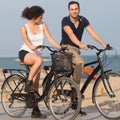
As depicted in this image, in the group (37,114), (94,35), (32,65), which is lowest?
(37,114)

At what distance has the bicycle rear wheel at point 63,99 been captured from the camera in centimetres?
800

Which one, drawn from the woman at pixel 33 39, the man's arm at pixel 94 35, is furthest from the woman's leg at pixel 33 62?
the man's arm at pixel 94 35

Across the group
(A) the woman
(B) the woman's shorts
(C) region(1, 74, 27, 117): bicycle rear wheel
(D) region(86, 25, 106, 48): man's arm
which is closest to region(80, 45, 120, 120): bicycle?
(D) region(86, 25, 106, 48): man's arm

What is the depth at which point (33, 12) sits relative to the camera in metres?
8.57

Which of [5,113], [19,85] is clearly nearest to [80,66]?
[19,85]

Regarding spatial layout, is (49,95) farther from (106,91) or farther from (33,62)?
(106,91)

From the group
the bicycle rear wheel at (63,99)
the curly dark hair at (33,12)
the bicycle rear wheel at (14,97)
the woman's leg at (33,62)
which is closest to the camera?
the bicycle rear wheel at (63,99)

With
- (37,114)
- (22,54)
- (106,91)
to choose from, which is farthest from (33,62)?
(106,91)

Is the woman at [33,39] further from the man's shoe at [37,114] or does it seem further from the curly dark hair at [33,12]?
the man's shoe at [37,114]

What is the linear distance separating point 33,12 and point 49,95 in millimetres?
1378

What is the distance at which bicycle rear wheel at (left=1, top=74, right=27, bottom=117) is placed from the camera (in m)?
8.82

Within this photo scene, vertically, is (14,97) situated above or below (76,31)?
below

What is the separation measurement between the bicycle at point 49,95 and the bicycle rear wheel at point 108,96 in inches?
17.7

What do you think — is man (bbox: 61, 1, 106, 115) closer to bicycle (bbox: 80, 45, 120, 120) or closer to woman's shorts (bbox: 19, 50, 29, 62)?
bicycle (bbox: 80, 45, 120, 120)
